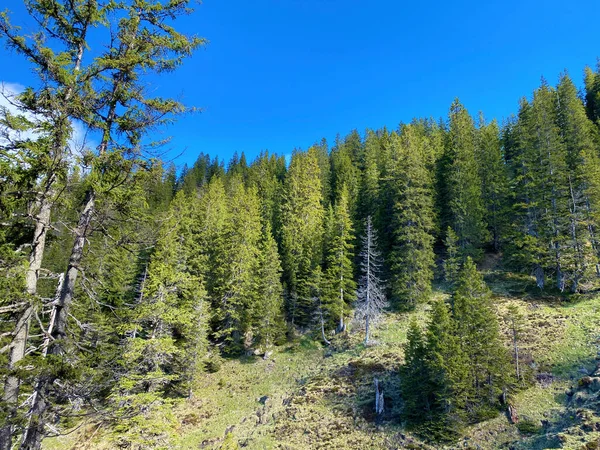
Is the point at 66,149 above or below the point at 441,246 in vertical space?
below

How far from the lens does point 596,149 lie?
3759 cm

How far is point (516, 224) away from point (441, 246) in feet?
27.0

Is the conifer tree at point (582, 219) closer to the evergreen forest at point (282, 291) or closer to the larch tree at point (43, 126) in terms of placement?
the evergreen forest at point (282, 291)

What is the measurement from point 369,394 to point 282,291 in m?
16.3

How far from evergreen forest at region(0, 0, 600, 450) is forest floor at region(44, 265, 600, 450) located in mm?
160

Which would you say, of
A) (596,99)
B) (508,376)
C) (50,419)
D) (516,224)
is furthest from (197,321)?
(596,99)

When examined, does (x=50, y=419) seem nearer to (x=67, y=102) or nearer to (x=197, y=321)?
(x=67, y=102)

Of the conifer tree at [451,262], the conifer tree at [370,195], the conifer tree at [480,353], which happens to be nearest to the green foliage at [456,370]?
the conifer tree at [480,353]

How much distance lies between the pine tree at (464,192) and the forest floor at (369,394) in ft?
14.2

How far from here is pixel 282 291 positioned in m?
37.5

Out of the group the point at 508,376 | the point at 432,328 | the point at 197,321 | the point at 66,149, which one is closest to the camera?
the point at 66,149

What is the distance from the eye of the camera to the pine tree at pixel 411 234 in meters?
32.7

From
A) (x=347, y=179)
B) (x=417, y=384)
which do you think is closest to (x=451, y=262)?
(x=417, y=384)

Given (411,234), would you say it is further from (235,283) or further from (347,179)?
(347,179)
